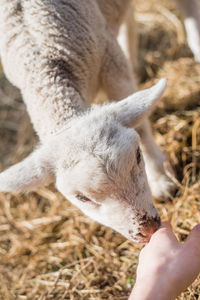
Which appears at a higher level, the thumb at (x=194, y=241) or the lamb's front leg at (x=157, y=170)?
the thumb at (x=194, y=241)

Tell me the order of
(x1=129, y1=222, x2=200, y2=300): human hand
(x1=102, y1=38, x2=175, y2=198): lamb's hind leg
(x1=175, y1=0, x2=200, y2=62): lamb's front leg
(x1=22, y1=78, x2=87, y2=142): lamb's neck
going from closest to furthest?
1. (x1=129, y1=222, x2=200, y2=300): human hand
2. (x1=22, y1=78, x2=87, y2=142): lamb's neck
3. (x1=102, y1=38, x2=175, y2=198): lamb's hind leg
4. (x1=175, y1=0, x2=200, y2=62): lamb's front leg

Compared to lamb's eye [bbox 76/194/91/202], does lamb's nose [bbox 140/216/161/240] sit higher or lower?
lower

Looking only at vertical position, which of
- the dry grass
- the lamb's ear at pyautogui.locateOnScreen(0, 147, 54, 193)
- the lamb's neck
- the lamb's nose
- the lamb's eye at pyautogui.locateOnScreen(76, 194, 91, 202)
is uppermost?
the lamb's neck

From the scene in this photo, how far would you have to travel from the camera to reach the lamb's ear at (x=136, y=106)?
1.85 m

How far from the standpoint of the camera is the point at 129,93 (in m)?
2.51

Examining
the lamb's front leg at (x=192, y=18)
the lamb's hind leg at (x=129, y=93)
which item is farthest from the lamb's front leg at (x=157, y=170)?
the lamb's front leg at (x=192, y=18)

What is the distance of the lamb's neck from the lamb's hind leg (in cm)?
37

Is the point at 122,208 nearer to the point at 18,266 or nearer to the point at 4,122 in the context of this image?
the point at 18,266

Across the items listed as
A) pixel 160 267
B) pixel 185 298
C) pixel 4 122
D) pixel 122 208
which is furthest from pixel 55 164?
pixel 4 122

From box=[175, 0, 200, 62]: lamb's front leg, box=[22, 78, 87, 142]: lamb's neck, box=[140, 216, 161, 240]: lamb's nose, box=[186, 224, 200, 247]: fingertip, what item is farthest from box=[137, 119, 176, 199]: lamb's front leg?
box=[175, 0, 200, 62]: lamb's front leg

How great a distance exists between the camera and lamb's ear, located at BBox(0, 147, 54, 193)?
1.85 meters

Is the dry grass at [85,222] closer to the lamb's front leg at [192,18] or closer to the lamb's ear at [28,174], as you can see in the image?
the lamb's front leg at [192,18]

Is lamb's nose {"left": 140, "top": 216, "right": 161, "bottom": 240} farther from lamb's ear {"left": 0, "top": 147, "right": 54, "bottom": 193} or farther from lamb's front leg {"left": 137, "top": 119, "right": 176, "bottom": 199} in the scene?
lamb's front leg {"left": 137, "top": 119, "right": 176, "bottom": 199}

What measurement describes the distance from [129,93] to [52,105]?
2.23 ft
